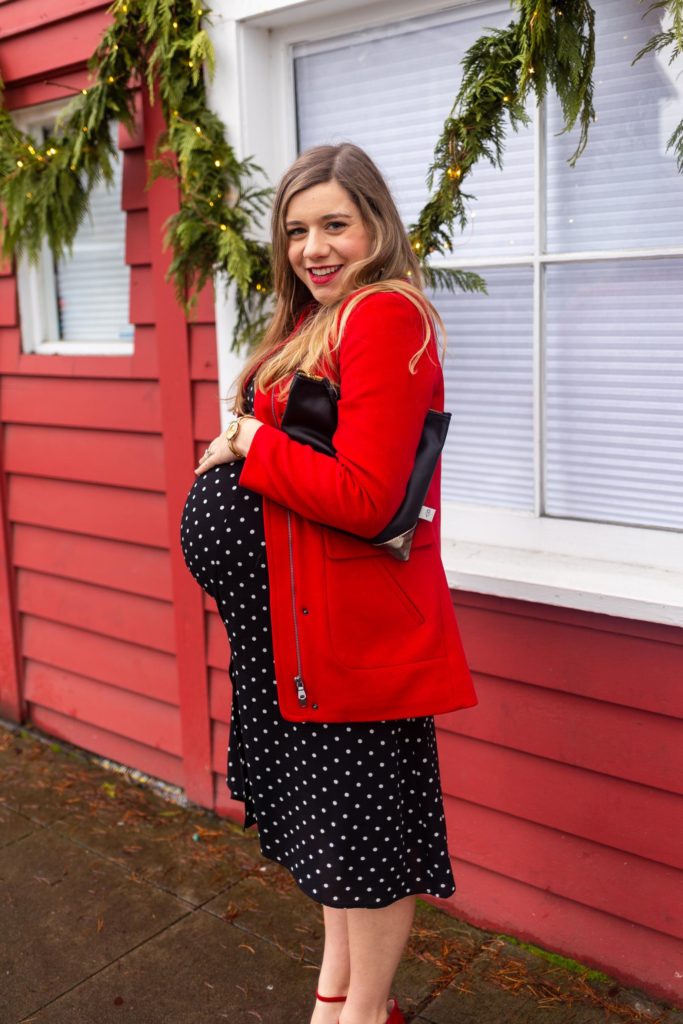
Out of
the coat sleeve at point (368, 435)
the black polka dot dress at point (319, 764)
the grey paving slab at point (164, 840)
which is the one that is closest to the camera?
the coat sleeve at point (368, 435)

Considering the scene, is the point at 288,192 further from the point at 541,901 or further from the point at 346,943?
the point at 541,901

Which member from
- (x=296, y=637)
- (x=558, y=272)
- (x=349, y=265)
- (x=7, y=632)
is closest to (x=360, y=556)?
(x=296, y=637)

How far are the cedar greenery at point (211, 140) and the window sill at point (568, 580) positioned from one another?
673 mm

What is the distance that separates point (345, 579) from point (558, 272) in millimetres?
1084

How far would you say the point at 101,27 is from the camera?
9.89 ft

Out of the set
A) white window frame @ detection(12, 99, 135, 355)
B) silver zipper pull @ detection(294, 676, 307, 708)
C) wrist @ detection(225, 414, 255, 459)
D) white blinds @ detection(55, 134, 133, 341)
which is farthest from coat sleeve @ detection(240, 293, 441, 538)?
white window frame @ detection(12, 99, 135, 355)

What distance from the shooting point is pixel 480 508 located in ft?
8.77

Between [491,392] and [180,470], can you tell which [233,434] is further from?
[180,470]

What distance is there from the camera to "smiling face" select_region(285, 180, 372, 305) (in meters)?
1.84

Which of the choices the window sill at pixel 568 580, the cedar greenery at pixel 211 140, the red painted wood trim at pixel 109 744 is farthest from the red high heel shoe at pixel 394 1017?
the cedar greenery at pixel 211 140

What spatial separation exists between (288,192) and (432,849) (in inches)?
51.3

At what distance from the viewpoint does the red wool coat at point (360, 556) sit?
65.9 inches

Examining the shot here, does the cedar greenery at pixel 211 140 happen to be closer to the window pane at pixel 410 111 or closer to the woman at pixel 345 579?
the window pane at pixel 410 111

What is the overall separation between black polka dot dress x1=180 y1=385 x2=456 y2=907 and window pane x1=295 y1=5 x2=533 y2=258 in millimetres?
898
